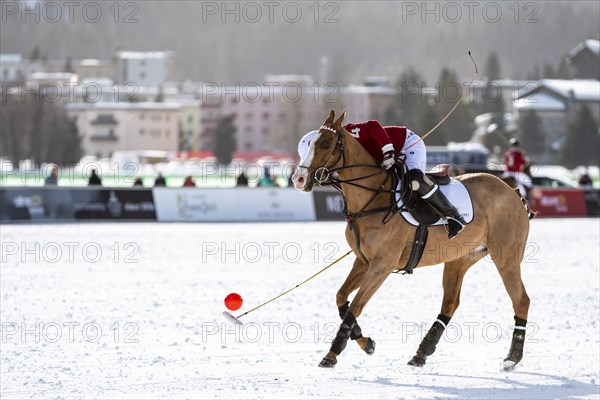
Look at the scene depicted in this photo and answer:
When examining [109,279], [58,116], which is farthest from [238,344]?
[58,116]

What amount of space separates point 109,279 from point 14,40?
167678mm

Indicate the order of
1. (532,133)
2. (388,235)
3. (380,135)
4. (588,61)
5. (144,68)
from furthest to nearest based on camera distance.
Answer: (144,68) < (532,133) < (588,61) < (380,135) < (388,235)

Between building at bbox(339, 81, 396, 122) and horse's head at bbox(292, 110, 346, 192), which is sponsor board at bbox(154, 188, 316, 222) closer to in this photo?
horse's head at bbox(292, 110, 346, 192)

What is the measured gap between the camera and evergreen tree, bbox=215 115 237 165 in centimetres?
9670

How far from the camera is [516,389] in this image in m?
8.07

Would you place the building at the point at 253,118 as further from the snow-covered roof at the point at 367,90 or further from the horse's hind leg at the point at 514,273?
the horse's hind leg at the point at 514,273

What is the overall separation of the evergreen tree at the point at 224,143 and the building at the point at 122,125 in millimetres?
20022

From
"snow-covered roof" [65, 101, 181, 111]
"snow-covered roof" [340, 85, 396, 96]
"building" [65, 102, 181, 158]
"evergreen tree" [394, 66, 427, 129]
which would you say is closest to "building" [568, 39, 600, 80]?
"evergreen tree" [394, 66, 427, 129]

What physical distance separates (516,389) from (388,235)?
1.70 meters

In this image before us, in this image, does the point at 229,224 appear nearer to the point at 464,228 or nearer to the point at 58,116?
the point at 464,228

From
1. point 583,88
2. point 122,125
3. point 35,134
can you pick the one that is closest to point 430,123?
point 35,134

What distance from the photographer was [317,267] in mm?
17781

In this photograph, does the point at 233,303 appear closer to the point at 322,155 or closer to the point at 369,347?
the point at 369,347

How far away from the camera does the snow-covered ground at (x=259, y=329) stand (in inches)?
318
